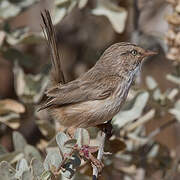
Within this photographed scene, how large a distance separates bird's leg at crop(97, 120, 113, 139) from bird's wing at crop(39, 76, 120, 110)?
18 cm

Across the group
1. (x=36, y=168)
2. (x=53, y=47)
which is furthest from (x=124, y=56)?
(x=36, y=168)

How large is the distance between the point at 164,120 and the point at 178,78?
1914 millimetres

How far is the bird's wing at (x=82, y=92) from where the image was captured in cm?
296

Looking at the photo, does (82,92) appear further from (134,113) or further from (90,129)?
(134,113)

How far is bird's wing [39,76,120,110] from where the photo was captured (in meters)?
2.96

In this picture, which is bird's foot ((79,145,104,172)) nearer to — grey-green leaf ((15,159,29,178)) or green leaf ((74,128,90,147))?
green leaf ((74,128,90,147))

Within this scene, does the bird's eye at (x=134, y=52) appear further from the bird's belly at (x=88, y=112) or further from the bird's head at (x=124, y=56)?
the bird's belly at (x=88, y=112)

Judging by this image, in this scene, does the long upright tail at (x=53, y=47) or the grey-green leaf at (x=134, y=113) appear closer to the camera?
the long upright tail at (x=53, y=47)

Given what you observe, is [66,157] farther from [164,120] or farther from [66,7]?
[164,120]

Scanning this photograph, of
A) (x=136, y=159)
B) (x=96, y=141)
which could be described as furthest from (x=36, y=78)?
(x=136, y=159)

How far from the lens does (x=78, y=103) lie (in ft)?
9.87

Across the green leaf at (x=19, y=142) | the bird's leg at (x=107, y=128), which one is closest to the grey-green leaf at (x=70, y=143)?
the bird's leg at (x=107, y=128)

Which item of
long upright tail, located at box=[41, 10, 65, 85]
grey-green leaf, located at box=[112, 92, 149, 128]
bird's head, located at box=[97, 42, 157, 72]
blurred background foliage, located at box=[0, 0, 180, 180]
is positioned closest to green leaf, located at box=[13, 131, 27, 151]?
blurred background foliage, located at box=[0, 0, 180, 180]

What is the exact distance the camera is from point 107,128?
2.91 m
